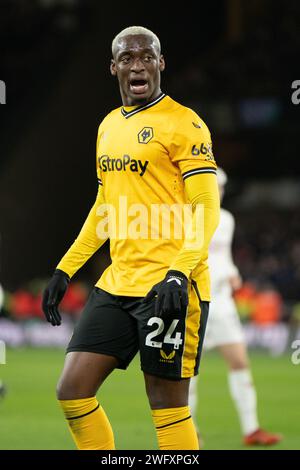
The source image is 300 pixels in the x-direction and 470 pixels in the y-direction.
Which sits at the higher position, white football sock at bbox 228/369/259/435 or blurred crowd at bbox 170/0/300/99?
blurred crowd at bbox 170/0/300/99

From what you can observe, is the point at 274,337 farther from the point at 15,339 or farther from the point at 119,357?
the point at 119,357

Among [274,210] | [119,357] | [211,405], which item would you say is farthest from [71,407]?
[274,210]

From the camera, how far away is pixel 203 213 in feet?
14.7

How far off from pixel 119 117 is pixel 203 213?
2.26ft

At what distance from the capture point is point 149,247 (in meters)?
4.69

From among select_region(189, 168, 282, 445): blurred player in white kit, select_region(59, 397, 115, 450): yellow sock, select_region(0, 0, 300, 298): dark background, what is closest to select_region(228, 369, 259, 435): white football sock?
select_region(189, 168, 282, 445): blurred player in white kit

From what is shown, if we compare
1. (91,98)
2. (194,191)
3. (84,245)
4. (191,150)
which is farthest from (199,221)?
(91,98)

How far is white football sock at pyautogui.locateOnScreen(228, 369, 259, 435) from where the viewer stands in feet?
25.0

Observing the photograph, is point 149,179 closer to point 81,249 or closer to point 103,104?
point 81,249

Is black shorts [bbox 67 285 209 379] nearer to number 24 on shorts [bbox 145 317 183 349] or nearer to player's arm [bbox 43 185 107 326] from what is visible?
number 24 on shorts [bbox 145 317 183 349]

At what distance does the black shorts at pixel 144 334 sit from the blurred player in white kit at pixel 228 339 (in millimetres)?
2723

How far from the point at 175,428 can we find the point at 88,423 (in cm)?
41

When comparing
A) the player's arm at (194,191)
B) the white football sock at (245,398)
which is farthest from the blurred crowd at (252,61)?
the player's arm at (194,191)

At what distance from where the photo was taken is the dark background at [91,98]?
21953 mm
